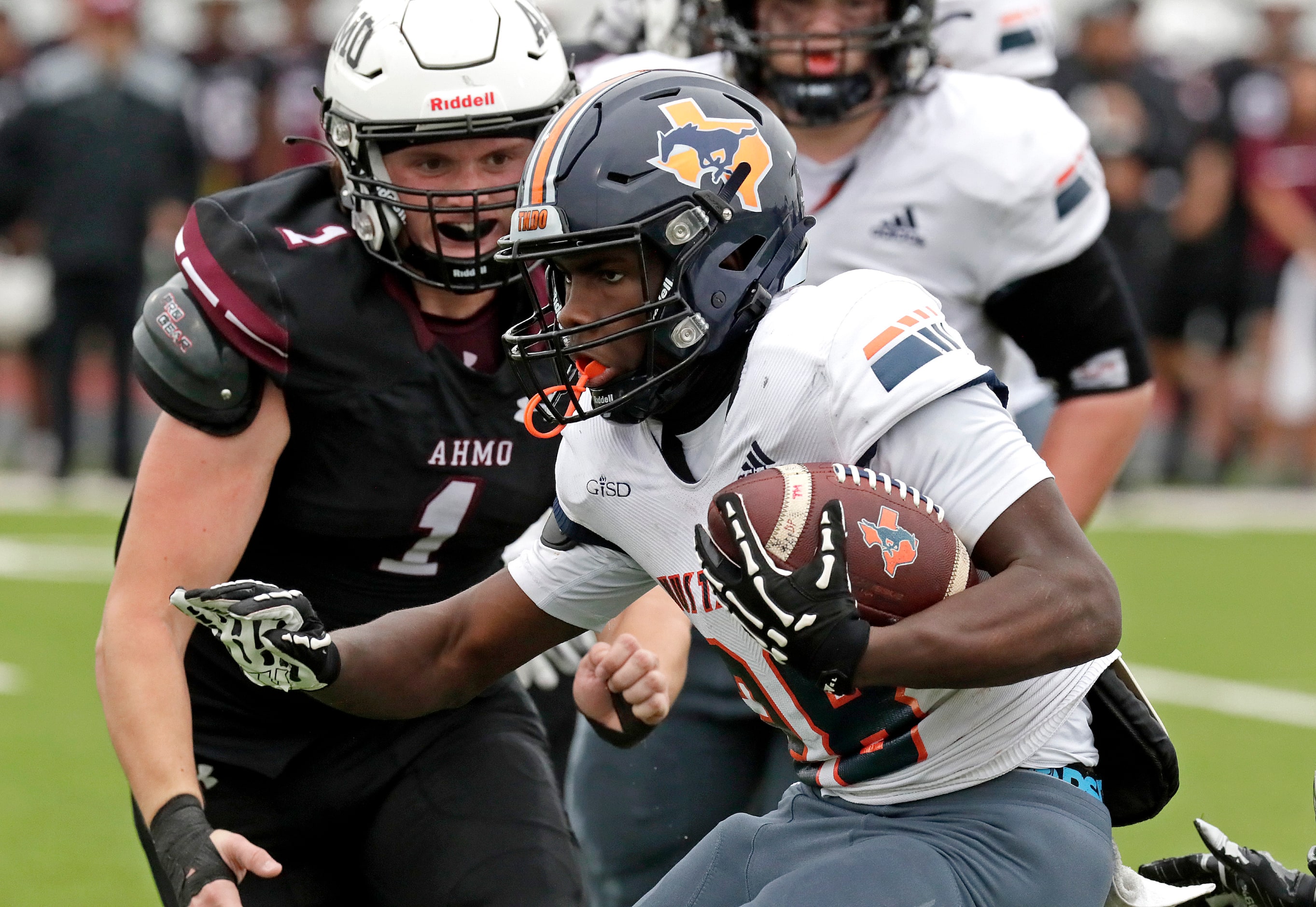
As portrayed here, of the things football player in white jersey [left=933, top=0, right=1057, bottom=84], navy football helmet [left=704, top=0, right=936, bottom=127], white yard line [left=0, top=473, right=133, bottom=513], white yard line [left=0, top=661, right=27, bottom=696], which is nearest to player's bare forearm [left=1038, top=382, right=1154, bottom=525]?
navy football helmet [left=704, top=0, right=936, bottom=127]

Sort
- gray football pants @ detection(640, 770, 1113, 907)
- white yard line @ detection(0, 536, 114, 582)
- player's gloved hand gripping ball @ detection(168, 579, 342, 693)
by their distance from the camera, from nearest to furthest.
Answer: gray football pants @ detection(640, 770, 1113, 907)
player's gloved hand gripping ball @ detection(168, 579, 342, 693)
white yard line @ detection(0, 536, 114, 582)

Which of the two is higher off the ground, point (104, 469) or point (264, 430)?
point (264, 430)

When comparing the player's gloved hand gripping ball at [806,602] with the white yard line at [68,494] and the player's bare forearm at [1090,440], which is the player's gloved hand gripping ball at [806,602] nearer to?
the player's bare forearm at [1090,440]

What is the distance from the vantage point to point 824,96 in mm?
3902

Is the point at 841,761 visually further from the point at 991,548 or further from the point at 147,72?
the point at 147,72

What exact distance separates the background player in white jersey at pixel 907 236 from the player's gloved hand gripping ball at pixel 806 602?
64.9 inches

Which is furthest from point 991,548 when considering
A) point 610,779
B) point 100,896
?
point 100,896

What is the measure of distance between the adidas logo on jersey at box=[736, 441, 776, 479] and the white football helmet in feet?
2.73

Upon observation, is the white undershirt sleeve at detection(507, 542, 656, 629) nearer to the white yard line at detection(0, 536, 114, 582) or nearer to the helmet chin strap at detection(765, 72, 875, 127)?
the helmet chin strap at detection(765, 72, 875, 127)

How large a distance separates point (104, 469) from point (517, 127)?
8.82 m

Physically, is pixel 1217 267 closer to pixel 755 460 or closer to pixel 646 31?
pixel 646 31

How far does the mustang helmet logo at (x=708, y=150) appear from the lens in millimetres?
2615

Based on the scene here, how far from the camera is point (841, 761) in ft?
8.64

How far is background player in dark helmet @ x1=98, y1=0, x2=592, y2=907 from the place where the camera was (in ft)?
10.2
